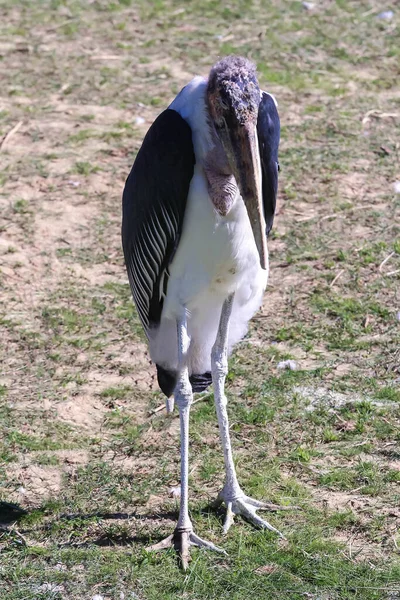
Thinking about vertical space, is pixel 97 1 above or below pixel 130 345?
above

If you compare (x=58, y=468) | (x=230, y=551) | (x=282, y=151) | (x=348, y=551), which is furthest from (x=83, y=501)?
(x=282, y=151)

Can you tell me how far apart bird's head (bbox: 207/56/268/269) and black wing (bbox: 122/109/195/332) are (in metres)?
0.27

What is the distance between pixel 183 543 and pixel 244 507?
0.37 meters

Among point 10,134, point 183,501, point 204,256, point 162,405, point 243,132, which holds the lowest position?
point 162,405

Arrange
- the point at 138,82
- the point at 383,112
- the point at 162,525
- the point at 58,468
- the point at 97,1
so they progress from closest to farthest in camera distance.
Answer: the point at 162,525
the point at 58,468
the point at 383,112
the point at 138,82
the point at 97,1

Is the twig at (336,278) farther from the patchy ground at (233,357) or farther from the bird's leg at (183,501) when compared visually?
the bird's leg at (183,501)

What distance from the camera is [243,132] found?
388 cm

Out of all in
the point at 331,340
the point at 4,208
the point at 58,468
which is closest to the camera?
the point at 58,468

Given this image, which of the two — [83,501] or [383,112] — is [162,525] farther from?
[383,112]

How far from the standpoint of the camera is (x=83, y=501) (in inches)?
186

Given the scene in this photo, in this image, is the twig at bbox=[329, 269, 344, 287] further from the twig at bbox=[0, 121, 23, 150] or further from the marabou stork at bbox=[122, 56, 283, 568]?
the twig at bbox=[0, 121, 23, 150]

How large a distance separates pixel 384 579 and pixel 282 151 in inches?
175

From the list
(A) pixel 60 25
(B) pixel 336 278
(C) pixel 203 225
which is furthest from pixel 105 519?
(A) pixel 60 25

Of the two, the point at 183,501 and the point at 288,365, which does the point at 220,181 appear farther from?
the point at 288,365
